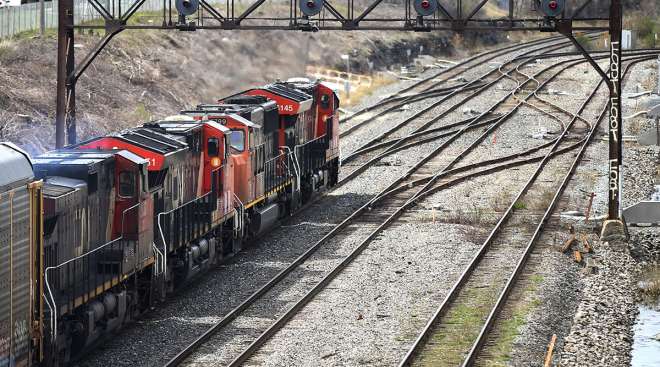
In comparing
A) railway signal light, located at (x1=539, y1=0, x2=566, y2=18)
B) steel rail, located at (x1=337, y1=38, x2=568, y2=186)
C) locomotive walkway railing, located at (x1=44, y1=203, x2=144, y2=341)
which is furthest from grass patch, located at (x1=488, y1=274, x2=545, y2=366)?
steel rail, located at (x1=337, y1=38, x2=568, y2=186)

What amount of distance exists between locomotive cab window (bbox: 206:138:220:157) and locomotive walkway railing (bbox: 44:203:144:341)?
5013mm

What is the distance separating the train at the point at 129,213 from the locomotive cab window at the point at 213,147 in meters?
0.03

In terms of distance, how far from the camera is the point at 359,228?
2978 cm

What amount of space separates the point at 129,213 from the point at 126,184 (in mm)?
487

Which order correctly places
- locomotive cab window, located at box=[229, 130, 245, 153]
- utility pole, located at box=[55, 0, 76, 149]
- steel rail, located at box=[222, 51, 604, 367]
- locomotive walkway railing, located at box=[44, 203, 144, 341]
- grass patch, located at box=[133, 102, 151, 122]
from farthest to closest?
grass patch, located at box=[133, 102, 151, 122]
utility pole, located at box=[55, 0, 76, 149]
locomotive cab window, located at box=[229, 130, 245, 153]
steel rail, located at box=[222, 51, 604, 367]
locomotive walkway railing, located at box=[44, 203, 144, 341]

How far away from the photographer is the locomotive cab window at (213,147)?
81.1ft

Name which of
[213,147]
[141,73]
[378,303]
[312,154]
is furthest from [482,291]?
[141,73]

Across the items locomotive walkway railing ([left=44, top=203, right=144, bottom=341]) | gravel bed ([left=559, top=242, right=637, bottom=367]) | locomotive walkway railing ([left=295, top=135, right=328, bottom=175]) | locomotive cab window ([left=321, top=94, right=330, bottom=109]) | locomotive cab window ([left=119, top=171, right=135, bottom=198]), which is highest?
locomotive cab window ([left=321, top=94, right=330, bottom=109])

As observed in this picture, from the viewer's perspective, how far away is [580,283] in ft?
79.8

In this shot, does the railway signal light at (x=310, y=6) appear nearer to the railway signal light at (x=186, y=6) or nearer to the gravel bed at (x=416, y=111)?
the railway signal light at (x=186, y=6)

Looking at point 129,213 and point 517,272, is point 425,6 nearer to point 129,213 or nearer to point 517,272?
point 517,272

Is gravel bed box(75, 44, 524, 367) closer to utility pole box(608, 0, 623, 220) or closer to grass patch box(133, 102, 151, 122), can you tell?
utility pole box(608, 0, 623, 220)

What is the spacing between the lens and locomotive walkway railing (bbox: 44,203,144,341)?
16750mm

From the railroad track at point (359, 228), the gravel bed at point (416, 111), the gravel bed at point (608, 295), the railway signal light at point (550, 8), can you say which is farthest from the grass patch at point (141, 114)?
the railway signal light at point (550, 8)
